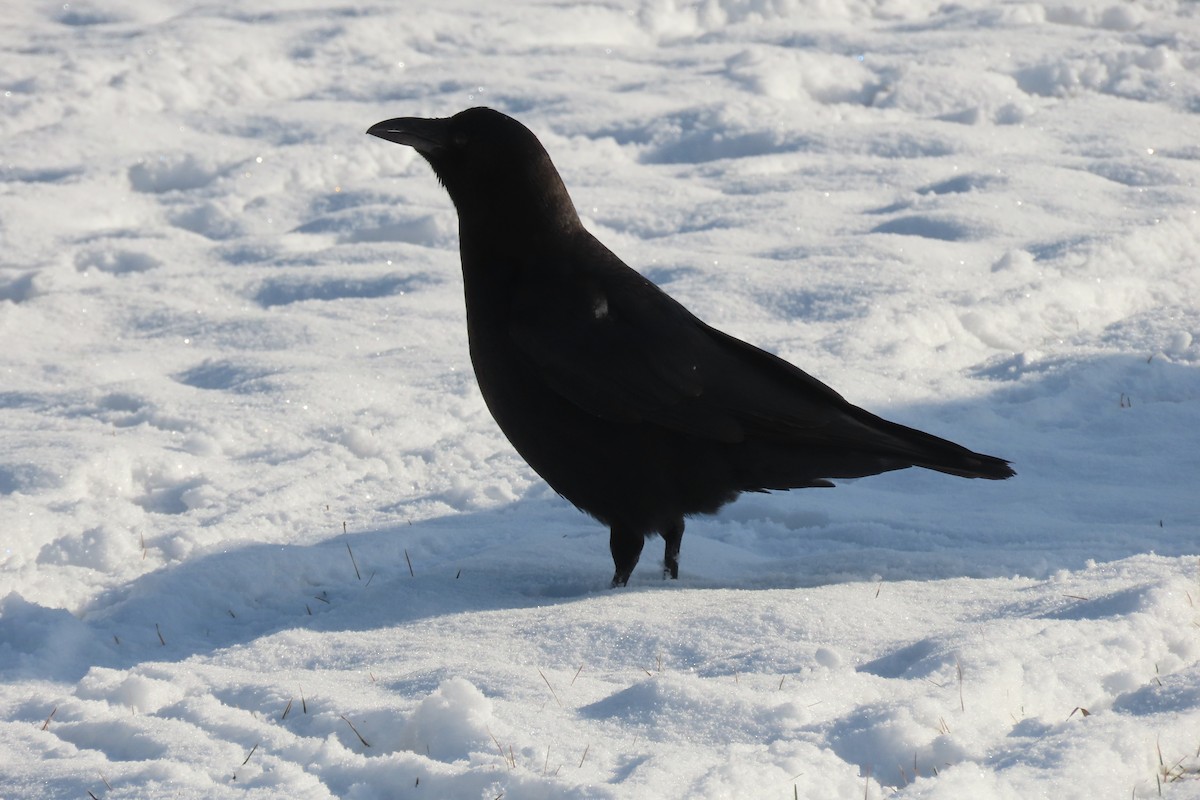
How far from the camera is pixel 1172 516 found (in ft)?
14.3

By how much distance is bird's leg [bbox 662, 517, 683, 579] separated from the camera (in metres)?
4.11

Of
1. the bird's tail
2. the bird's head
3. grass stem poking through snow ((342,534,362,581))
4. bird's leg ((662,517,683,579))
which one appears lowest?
grass stem poking through snow ((342,534,362,581))

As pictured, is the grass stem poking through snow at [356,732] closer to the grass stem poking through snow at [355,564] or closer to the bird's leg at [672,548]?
the grass stem poking through snow at [355,564]

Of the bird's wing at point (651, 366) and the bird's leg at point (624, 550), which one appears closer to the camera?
the bird's wing at point (651, 366)

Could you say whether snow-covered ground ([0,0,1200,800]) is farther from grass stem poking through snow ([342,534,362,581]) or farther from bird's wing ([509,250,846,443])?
bird's wing ([509,250,846,443])

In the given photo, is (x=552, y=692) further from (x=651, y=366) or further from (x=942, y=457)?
(x=942, y=457)

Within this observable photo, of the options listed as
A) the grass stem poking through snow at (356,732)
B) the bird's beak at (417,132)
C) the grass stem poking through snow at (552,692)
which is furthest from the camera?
the bird's beak at (417,132)

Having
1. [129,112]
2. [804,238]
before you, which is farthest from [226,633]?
[129,112]

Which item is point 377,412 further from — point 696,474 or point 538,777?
point 538,777

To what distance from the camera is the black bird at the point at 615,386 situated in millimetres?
3947

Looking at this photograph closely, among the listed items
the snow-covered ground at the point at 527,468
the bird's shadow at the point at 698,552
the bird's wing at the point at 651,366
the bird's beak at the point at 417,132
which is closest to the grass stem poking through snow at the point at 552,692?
the snow-covered ground at the point at 527,468

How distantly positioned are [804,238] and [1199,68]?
506cm

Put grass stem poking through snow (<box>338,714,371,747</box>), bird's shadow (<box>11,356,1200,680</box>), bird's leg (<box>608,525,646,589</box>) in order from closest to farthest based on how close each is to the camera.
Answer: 1. grass stem poking through snow (<box>338,714,371,747</box>)
2. bird's shadow (<box>11,356,1200,680</box>)
3. bird's leg (<box>608,525,646,589</box>)

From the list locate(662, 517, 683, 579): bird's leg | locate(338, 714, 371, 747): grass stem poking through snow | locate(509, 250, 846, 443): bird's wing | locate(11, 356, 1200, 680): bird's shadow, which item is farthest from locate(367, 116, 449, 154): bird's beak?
locate(338, 714, 371, 747): grass stem poking through snow
